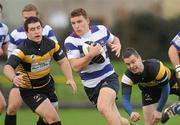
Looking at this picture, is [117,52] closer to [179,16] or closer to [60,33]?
[60,33]

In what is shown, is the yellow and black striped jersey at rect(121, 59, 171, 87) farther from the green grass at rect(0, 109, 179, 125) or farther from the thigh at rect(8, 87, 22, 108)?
the green grass at rect(0, 109, 179, 125)

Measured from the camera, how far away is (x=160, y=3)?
2888 centimetres

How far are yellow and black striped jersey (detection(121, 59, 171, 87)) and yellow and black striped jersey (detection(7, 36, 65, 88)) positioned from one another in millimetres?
1092

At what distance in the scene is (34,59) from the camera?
11.9 metres

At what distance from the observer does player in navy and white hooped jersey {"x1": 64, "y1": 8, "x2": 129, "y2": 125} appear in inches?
456

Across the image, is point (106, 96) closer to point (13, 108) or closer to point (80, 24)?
point (80, 24)

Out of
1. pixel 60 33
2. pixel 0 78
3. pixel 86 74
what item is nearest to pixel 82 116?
pixel 0 78

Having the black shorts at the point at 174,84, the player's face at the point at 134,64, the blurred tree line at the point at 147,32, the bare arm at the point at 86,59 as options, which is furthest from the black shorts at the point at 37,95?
the blurred tree line at the point at 147,32

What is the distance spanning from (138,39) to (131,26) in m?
0.57

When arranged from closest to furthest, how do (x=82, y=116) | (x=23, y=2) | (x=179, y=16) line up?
(x=82, y=116), (x=23, y=2), (x=179, y=16)

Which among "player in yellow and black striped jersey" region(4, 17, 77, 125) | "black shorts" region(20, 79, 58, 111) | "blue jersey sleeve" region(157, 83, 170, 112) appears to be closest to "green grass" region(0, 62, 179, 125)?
"blue jersey sleeve" region(157, 83, 170, 112)

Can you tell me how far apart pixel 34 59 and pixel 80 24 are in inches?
33.9

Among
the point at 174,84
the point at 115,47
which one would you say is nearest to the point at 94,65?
the point at 115,47

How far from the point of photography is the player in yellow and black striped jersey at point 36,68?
1178 centimetres
